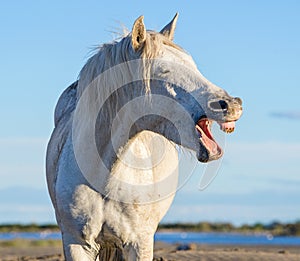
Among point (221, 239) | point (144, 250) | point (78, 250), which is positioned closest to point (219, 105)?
point (144, 250)

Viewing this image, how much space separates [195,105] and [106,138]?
3.40 ft

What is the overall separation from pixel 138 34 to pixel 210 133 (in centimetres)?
90

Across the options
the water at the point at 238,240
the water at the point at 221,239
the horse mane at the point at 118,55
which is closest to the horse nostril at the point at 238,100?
the horse mane at the point at 118,55

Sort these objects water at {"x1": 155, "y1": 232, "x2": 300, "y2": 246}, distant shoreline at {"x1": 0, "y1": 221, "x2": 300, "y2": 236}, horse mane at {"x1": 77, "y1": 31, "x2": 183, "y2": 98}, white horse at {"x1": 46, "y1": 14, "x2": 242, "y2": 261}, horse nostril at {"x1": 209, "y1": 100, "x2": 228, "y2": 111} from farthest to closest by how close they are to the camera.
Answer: distant shoreline at {"x1": 0, "y1": 221, "x2": 300, "y2": 236}, water at {"x1": 155, "y1": 232, "x2": 300, "y2": 246}, horse mane at {"x1": 77, "y1": 31, "x2": 183, "y2": 98}, white horse at {"x1": 46, "y1": 14, "x2": 242, "y2": 261}, horse nostril at {"x1": 209, "y1": 100, "x2": 228, "y2": 111}

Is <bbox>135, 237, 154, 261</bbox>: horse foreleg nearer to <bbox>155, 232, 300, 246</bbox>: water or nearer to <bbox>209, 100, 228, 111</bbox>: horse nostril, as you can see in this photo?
<bbox>209, 100, 228, 111</bbox>: horse nostril

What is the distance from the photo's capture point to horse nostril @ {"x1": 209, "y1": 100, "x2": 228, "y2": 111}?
18.8 ft

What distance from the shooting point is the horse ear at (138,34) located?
6.11 m

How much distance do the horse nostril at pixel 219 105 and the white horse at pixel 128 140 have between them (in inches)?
1.4

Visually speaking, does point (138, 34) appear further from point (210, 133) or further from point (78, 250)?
point (78, 250)

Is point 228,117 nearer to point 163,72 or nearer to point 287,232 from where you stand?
point 163,72

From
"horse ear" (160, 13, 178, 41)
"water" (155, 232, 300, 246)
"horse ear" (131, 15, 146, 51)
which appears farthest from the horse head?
"water" (155, 232, 300, 246)

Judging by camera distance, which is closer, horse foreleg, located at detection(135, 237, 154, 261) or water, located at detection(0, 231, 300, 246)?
horse foreleg, located at detection(135, 237, 154, 261)

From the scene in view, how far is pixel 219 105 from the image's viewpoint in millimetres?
5758

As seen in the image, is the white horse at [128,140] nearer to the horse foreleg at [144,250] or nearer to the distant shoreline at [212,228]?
the horse foreleg at [144,250]
